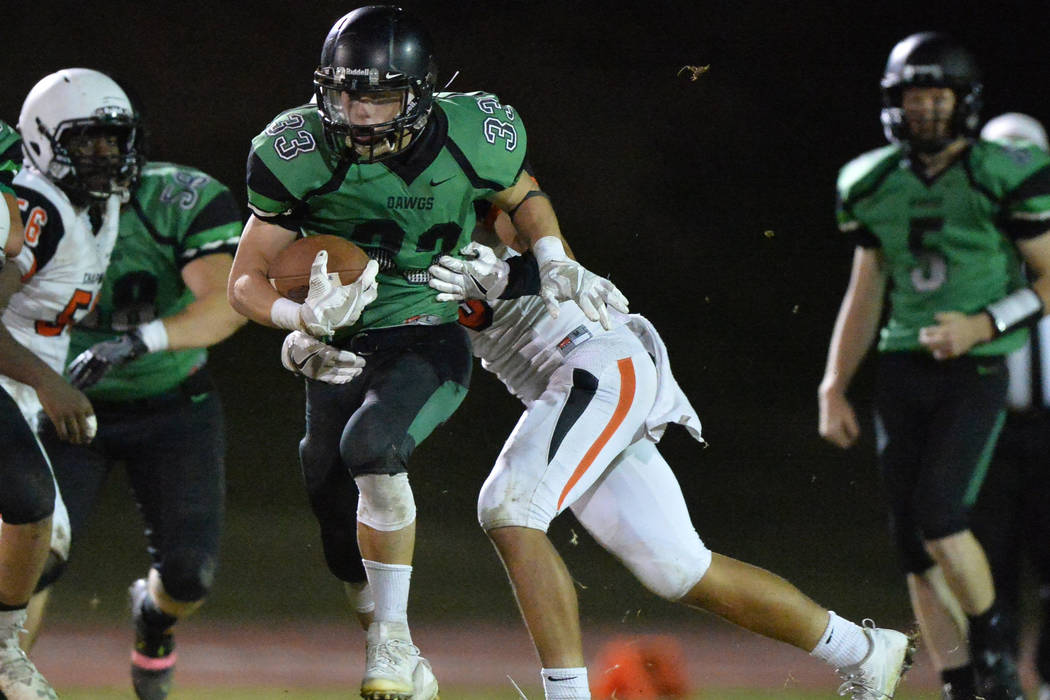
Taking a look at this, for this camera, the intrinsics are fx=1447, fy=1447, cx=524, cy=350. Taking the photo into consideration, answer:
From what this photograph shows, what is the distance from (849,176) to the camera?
4.26 meters

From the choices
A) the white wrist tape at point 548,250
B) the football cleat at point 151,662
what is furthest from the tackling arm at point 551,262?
the football cleat at point 151,662

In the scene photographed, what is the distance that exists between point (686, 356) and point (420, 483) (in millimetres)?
1496

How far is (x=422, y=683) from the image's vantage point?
3.39 meters

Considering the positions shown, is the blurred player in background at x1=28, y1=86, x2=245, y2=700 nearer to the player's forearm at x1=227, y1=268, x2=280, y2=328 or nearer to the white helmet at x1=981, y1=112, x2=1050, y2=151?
the player's forearm at x1=227, y1=268, x2=280, y2=328

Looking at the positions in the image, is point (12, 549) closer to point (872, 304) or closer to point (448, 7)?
point (872, 304)

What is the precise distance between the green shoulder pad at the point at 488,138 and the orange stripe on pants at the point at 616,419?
0.53 meters

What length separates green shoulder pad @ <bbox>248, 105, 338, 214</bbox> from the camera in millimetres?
3285

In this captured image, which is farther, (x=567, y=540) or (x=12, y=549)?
(x=567, y=540)

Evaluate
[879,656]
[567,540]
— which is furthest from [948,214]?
[567,540]

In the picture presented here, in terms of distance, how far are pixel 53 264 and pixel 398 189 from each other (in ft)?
3.87

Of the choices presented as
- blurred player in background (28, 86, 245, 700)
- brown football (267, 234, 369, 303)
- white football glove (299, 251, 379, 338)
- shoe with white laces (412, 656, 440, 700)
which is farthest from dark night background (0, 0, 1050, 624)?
white football glove (299, 251, 379, 338)

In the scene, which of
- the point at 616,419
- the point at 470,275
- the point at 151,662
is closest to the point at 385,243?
the point at 470,275

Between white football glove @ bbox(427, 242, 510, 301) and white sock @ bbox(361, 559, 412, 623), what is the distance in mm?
624

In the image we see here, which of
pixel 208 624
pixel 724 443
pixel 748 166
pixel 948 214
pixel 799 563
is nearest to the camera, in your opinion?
pixel 948 214
